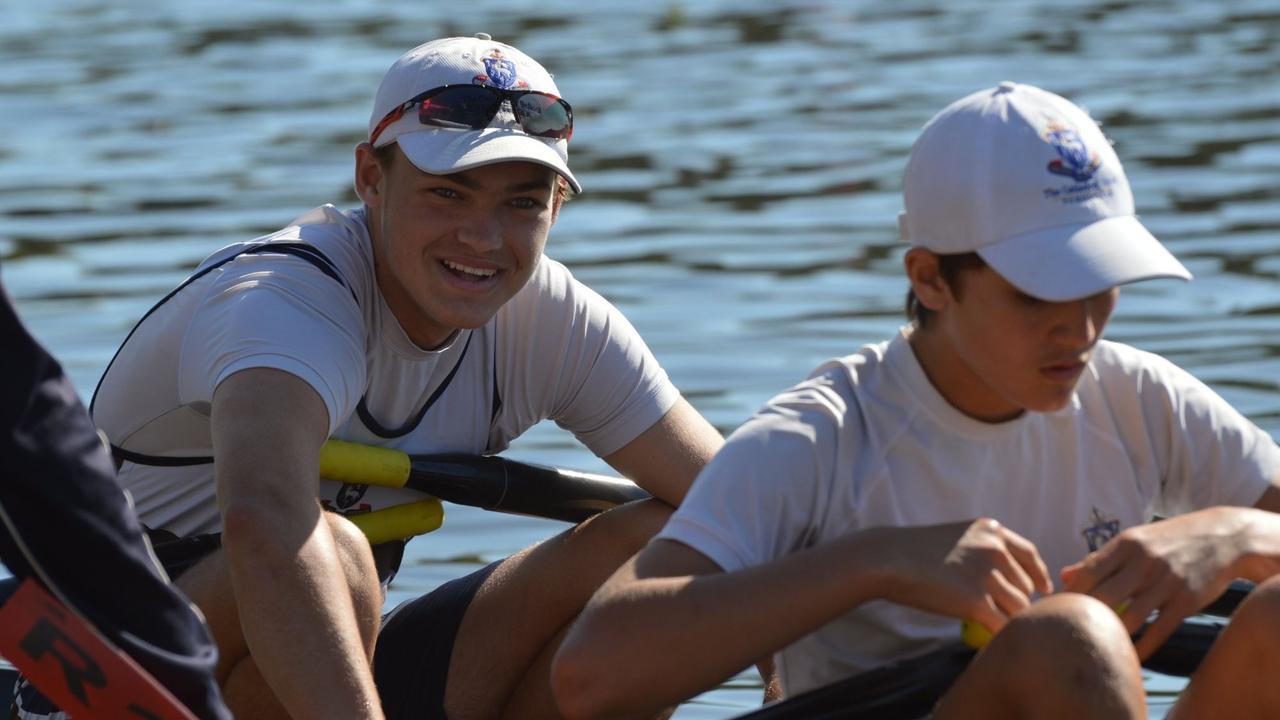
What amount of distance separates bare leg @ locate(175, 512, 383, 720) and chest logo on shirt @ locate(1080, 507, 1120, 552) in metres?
1.20

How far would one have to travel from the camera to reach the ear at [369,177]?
13.3 feet

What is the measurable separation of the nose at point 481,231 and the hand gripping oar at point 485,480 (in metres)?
0.41

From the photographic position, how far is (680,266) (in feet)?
31.2

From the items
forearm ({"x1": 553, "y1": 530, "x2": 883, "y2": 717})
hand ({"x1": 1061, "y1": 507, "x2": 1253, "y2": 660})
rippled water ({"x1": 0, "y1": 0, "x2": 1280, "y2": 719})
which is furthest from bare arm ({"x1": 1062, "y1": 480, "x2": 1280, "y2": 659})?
rippled water ({"x1": 0, "y1": 0, "x2": 1280, "y2": 719})

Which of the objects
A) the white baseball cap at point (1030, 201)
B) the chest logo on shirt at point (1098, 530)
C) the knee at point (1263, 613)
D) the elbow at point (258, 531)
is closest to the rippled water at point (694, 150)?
the elbow at point (258, 531)

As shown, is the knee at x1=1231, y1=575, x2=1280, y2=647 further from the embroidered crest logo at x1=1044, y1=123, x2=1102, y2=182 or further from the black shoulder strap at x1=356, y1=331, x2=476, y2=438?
the black shoulder strap at x1=356, y1=331, x2=476, y2=438

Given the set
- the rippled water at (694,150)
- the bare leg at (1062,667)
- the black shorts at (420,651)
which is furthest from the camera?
the rippled water at (694,150)

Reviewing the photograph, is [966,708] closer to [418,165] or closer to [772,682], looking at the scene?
[772,682]

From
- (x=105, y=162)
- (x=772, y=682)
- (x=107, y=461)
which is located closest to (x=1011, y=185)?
(x=107, y=461)

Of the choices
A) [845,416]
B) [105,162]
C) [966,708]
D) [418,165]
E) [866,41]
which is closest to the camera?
[966,708]

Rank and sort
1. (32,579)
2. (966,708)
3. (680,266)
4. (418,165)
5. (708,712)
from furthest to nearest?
1. (680,266)
2. (708,712)
3. (418,165)
4. (966,708)
5. (32,579)

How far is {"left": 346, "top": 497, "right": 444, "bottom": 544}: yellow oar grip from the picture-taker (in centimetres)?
411

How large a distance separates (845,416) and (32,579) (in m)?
1.11

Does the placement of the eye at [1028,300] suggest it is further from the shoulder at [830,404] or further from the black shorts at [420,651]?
the black shorts at [420,651]
